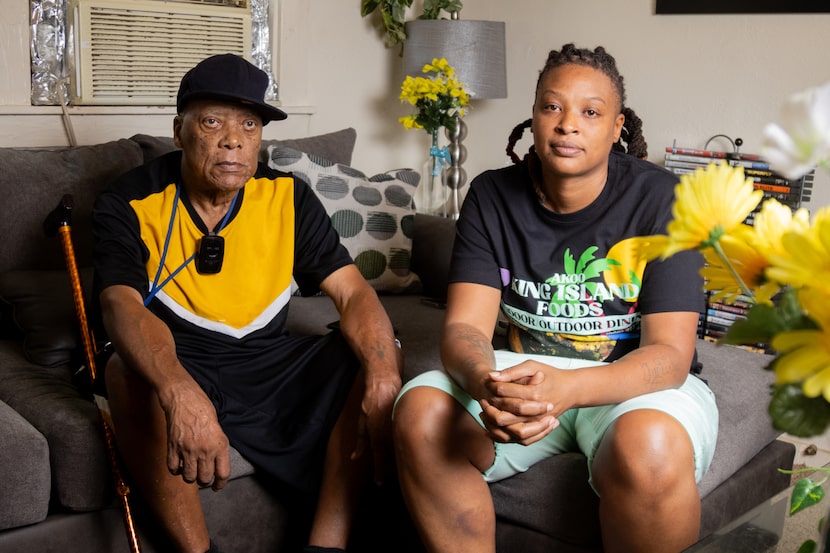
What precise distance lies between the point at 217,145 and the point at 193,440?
26.6 inches

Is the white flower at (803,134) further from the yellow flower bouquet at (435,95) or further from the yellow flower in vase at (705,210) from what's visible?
the yellow flower bouquet at (435,95)

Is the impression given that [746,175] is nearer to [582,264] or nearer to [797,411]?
[582,264]

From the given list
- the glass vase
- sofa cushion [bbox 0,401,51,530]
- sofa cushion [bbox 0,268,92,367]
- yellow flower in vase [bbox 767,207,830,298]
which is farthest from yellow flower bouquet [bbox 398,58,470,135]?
yellow flower in vase [bbox 767,207,830,298]

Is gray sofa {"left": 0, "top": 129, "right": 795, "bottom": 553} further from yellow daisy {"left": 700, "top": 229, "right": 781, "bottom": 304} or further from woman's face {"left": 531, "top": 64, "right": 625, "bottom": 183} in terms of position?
yellow daisy {"left": 700, "top": 229, "right": 781, "bottom": 304}

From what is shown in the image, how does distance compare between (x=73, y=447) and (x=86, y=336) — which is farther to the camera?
(x=86, y=336)

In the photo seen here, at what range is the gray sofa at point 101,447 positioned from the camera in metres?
1.80

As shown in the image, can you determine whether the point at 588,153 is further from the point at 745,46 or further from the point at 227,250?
the point at 745,46

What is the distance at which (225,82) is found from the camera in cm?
209

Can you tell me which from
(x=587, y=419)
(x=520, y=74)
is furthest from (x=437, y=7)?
(x=587, y=419)

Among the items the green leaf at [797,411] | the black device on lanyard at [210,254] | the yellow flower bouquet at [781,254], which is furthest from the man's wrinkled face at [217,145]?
the green leaf at [797,411]

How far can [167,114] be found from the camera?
3104 millimetres

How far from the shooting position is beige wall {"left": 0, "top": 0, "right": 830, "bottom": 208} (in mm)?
2865

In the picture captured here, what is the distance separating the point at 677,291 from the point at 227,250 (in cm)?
98

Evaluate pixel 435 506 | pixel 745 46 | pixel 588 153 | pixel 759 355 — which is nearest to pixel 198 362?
pixel 435 506
